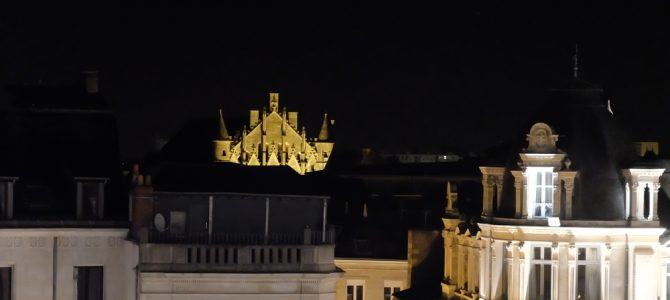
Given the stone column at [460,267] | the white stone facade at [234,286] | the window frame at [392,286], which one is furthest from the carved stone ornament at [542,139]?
the window frame at [392,286]

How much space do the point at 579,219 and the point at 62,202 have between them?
55.8 feet

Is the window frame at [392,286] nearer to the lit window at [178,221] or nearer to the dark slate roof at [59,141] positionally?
the dark slate roof at [59,141]

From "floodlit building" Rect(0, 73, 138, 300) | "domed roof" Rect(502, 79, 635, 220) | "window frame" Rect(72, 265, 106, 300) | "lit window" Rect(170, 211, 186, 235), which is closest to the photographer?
"domed roof" Rect(502, 79, 635, 220)

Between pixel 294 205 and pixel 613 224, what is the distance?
11408 millimetres

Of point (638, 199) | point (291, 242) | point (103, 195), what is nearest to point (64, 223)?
point (103, 195)

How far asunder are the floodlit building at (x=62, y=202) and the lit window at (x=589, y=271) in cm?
1402

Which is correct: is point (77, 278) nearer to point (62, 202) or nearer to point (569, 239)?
point (62, 202)

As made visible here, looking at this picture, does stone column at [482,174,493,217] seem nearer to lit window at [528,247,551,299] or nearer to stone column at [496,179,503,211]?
stone column at [496,179,503,211]

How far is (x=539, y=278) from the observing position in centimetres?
7212

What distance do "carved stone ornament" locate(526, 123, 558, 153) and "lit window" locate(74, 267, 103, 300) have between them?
48.6 ft

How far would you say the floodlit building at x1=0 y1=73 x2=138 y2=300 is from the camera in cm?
7706

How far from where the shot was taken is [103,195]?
79062 mm

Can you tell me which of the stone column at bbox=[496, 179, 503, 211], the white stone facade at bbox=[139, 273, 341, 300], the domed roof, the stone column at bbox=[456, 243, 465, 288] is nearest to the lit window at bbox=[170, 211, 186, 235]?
the white stone facade at bbox=[139, 273, 341, 300]

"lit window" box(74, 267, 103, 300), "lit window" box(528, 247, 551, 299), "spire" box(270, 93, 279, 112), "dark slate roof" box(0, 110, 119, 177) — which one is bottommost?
"lit window" box(74, 267, 103, 300)
